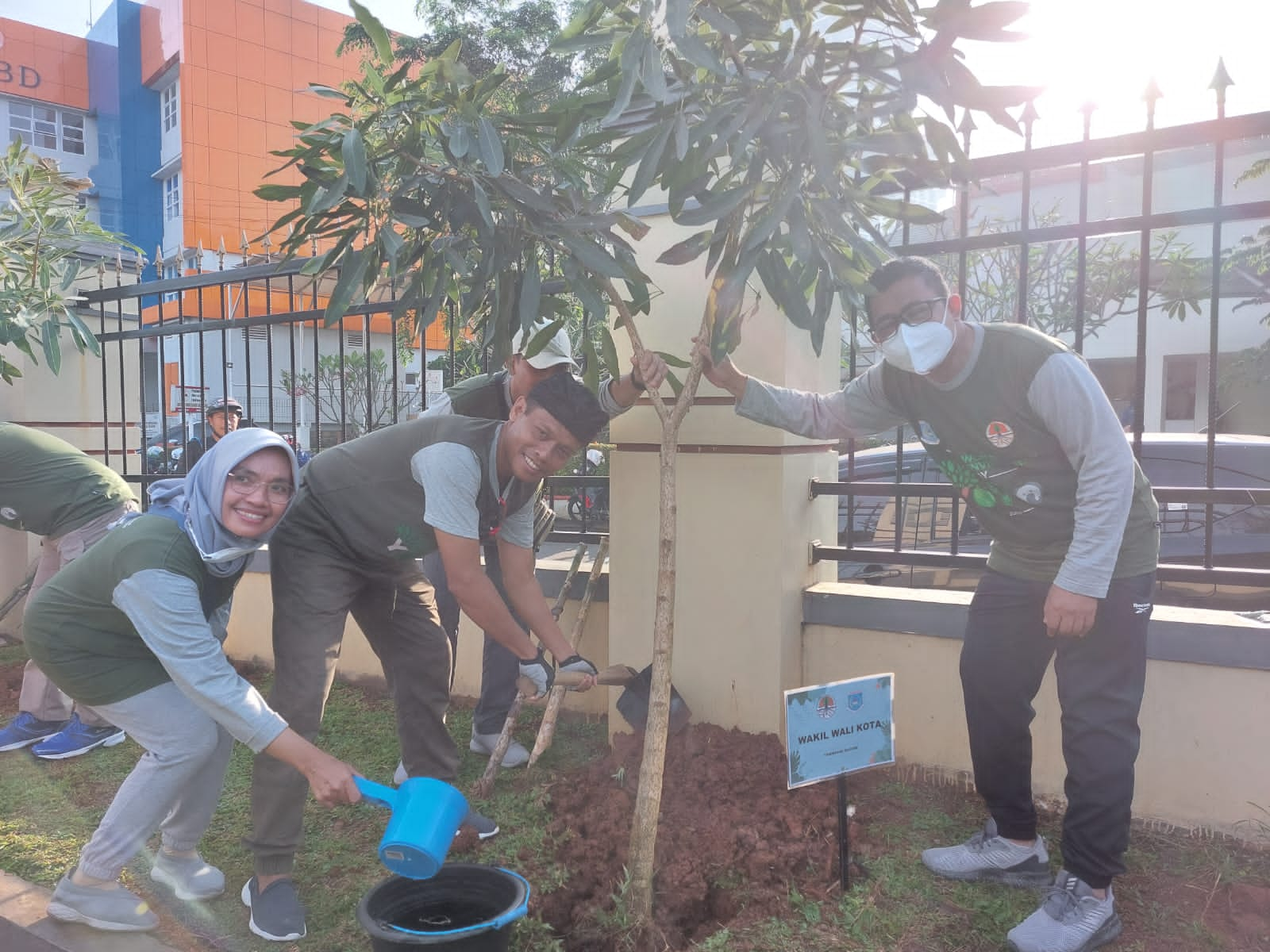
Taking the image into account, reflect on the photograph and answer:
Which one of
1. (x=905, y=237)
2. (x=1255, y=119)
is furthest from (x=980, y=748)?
(x=1255, y=119)

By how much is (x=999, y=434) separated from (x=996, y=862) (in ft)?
4.02

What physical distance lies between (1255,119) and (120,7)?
1318 inches

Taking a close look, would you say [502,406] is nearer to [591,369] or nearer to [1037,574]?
[591,369]

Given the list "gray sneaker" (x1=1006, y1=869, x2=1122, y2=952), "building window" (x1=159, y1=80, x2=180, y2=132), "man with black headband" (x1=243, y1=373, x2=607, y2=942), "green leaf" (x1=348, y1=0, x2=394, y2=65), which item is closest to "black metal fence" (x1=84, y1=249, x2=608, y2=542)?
"man with black headband" (x1=243, y1=373, x2=607, y2=942)

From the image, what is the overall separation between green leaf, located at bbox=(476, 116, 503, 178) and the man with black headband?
648 mm

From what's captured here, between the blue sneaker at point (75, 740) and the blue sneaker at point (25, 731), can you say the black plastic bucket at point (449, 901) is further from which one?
the blue sneaker at point (25, 731)

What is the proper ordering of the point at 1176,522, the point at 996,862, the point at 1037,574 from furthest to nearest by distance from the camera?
the point at 1176,522 < the point at 996,862 < the point at 1037,574

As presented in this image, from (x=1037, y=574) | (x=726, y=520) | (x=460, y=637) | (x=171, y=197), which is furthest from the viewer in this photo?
(x=171, y=197)

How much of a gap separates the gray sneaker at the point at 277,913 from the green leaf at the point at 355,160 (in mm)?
1970

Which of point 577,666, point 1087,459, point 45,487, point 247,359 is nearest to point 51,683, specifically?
point 45,487

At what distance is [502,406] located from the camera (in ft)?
11.5

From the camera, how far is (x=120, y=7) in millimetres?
27812

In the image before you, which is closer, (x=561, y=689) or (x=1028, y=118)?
(x=1028, y=118)

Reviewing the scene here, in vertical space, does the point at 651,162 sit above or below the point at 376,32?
below
